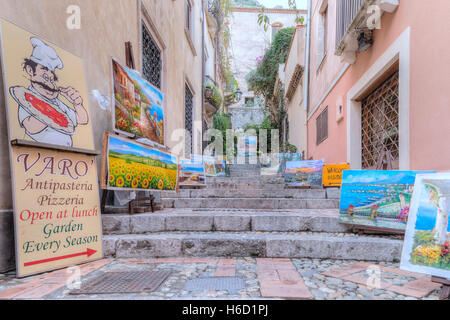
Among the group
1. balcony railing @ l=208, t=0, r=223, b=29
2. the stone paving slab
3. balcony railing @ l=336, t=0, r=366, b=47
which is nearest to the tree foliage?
balcony railing @ l=208, t=0, r=223, b=29

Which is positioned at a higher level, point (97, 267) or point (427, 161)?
point (427, 161)

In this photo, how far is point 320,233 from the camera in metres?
2.80

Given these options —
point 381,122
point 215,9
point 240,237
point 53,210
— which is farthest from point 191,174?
point 215,9

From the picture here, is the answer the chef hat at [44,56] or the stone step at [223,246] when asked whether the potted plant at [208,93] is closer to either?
the chef hat at [44,56]

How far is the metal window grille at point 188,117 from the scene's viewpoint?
750cm

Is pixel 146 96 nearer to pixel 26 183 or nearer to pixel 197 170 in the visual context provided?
pixel 26 183

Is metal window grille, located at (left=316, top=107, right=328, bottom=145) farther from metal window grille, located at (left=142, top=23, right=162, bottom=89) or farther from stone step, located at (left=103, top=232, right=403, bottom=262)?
stone step, located at (left=103, top=232, right=403, bottom=262)

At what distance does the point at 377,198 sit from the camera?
8.67ft

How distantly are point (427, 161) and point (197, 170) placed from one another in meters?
3.91

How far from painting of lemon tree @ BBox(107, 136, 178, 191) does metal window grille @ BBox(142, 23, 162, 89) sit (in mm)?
1973

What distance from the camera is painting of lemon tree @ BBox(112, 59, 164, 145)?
3.06 metres

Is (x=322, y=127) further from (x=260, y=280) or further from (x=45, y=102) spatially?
(x=45, y=102)
